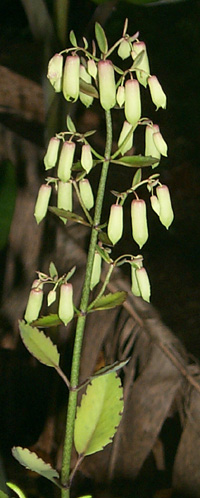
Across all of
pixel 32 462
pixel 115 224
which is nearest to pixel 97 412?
→ pixel 32 462

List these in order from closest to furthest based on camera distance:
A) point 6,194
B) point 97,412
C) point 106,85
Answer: point 106,85 → point 97,412 → point 6,194

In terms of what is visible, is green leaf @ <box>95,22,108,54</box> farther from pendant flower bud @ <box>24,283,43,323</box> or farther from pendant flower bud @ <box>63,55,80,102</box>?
pendant flower bud @ <box>24,283,43,323</box>

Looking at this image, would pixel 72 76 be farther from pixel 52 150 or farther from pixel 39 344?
pixel 39 344

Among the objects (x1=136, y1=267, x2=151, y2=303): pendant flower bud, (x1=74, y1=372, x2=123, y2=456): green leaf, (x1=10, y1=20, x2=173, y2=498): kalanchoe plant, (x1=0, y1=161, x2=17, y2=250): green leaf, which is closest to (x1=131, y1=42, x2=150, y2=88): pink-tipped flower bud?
(x1=10, y1=20, x2=173, y2=498): kalanchoe plant

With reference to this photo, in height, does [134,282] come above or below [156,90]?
below

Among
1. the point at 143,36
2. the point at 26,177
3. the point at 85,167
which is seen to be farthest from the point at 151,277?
the point at 143,36

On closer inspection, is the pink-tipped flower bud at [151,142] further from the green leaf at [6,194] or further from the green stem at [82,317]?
the green leaf at [6,194]

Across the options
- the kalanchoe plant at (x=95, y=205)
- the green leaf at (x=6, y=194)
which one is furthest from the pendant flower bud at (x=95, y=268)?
the green leaf at (x=6, y=194)
